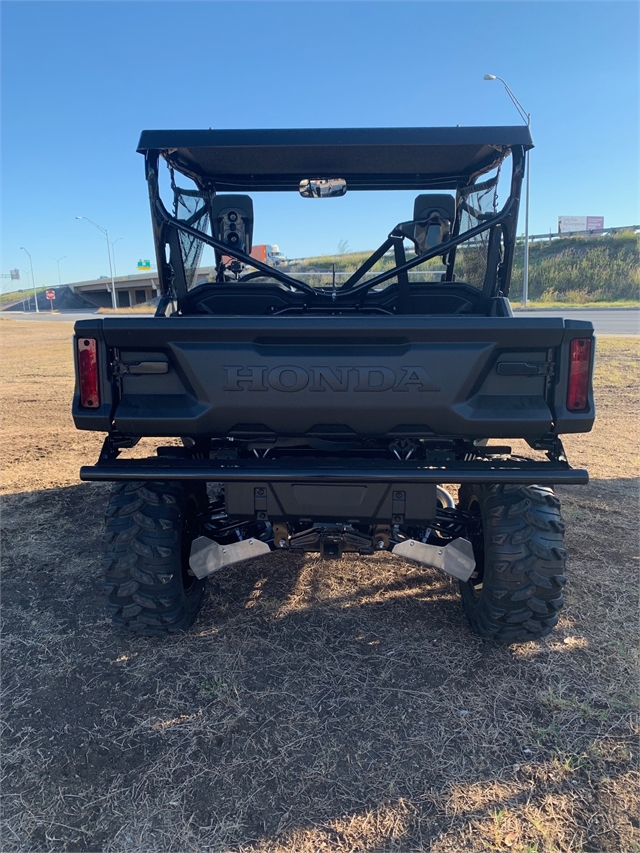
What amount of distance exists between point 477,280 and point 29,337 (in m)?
23.0

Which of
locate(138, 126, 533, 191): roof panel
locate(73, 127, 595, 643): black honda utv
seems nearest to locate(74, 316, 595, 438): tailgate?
locate(73, 127, 595, 643): black honda utv

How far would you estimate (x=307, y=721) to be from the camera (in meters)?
2.34

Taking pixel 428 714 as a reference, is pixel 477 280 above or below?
above

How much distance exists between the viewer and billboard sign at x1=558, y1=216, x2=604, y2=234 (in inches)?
1857

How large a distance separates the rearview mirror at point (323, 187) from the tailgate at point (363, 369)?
70.9 inches

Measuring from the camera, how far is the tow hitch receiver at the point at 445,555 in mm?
2615

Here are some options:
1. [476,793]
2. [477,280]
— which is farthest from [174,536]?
[477,280]

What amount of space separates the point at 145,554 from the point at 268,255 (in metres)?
2.32

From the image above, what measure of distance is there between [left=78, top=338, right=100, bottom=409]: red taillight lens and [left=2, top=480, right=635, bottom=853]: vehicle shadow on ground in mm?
1284

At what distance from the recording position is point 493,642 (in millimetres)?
2852

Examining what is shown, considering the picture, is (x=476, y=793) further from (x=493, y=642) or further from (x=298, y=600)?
(x=298, y=600)

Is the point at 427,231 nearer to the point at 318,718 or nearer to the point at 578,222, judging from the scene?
the point at 318,718

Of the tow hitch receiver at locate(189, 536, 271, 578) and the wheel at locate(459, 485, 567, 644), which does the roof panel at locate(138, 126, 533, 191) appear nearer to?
the wheel at locate(459, 485, 567, 644)

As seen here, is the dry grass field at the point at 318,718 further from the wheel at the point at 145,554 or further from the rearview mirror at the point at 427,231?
the rearview mirror at the point at 427,231
